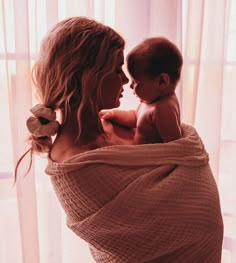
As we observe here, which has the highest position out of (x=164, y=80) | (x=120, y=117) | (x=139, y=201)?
(x=164, y=80)

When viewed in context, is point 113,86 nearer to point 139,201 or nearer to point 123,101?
point 139,201

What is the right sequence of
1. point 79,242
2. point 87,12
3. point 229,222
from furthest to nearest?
point 229,222, point 79,242, point 87,12

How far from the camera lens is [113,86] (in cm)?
95

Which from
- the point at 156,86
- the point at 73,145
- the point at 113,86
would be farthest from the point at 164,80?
the point at 73,145

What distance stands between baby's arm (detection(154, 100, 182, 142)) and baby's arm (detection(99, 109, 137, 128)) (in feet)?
0.38

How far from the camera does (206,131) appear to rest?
1.45 meters

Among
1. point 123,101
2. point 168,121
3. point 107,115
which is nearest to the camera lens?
point 168,121

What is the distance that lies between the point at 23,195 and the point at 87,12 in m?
0.58

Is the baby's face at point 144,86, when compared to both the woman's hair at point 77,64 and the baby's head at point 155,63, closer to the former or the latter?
the baby's head at point 155,63

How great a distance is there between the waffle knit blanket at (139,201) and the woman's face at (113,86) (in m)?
0.12

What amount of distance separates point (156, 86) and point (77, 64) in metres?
0.22

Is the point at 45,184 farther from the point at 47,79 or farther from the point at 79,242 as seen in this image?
the point at 47,79

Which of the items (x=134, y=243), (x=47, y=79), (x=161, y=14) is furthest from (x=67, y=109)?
(x=161, y=14)

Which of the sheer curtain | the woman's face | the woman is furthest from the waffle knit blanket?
the sheer curtain
